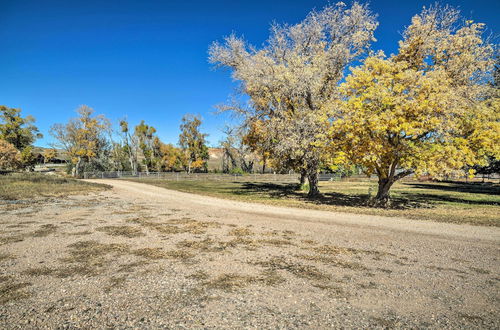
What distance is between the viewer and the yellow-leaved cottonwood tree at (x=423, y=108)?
39.4 ft

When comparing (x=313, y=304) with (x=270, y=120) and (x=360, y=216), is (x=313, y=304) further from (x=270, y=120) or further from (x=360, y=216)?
(x=270, y=120)

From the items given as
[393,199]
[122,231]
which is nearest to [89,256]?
[122,231]

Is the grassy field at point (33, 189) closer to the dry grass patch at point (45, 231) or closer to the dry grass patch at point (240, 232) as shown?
the dry grass patch at point (45, 231)

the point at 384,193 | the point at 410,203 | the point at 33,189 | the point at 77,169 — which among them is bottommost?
the point at 410,203

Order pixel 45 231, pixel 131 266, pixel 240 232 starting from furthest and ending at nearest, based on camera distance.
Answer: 1. pixel 240 232
2. pixel 45 231
3. pixel 131 266

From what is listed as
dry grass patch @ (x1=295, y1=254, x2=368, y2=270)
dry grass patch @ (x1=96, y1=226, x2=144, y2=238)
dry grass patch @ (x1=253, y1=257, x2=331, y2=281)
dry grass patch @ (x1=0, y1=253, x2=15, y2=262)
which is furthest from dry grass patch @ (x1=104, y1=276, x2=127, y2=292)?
dry grass patch @ (x1=295, y1=254, x2=368, y2=270)

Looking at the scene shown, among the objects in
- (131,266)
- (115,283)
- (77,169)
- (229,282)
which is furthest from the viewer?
(77,169)

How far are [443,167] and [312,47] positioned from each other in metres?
11.5

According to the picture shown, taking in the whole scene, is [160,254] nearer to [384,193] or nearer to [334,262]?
[334,262]

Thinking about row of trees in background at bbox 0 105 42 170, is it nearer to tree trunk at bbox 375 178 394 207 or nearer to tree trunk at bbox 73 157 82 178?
tree trunk at bbox 73 157 82 178

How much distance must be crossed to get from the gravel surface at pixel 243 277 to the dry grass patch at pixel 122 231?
0.19 feet

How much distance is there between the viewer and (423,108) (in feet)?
39.1

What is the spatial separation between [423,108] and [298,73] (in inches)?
298

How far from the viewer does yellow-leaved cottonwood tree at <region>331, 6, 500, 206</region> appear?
12.0 meters
